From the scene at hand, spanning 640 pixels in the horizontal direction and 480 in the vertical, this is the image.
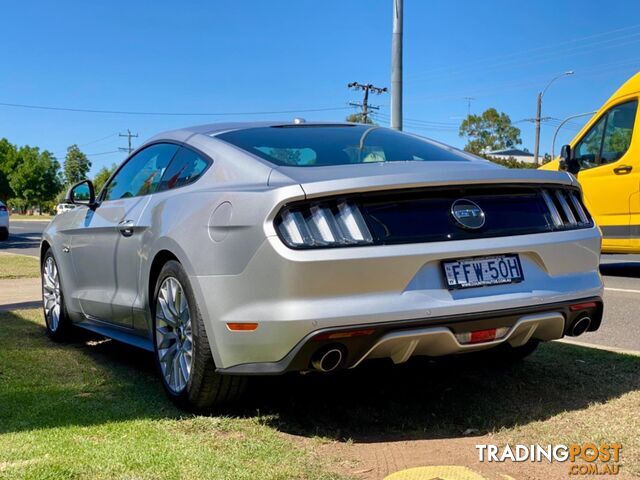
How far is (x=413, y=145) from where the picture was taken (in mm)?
4289

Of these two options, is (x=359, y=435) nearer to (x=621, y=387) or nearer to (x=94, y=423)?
(x=94, y=423)

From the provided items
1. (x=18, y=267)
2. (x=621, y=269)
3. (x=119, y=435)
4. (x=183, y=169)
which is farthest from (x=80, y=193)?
(x=621, y=269)

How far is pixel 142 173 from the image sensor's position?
4.74 metres

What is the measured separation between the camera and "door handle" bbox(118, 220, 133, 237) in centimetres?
427

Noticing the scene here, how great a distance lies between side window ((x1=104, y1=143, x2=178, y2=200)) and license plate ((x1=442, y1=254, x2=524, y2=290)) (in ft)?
6.43

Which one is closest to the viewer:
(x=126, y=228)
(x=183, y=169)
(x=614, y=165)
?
(x=183, y=169)

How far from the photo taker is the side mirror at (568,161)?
32.0ft

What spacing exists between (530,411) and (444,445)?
627 mm

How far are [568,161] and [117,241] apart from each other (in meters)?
7.10

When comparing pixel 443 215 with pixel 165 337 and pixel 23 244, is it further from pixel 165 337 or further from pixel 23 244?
pixel 23 244

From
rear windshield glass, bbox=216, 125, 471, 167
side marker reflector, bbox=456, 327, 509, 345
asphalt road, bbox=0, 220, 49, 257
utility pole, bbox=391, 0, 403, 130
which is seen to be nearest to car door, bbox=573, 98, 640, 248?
utility pole, bbox=391, 0, 403, 130

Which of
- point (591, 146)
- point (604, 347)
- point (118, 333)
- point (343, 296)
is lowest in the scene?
point (604, 347)

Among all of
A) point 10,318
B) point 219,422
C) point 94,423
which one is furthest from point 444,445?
point 10,318

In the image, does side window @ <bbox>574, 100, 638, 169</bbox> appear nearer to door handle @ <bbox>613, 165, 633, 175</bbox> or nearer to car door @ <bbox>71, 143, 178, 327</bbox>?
door handle @ <bbox>613, 165, 633, 175</bbox>
